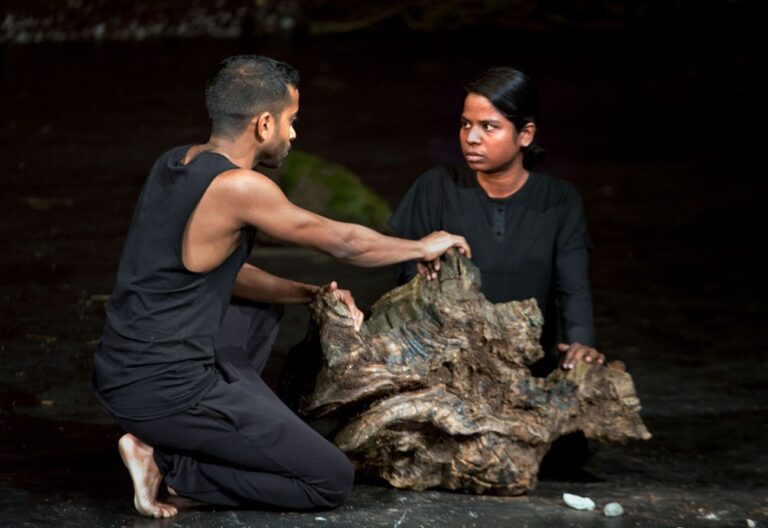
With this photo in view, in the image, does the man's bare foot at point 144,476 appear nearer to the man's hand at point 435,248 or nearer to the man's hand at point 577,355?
the man's hand at point 435,248

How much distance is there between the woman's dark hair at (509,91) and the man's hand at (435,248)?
56 centimetres

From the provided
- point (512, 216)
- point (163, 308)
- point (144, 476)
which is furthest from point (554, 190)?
point (144, 476)

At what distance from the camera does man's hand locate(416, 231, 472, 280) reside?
14.9 ft

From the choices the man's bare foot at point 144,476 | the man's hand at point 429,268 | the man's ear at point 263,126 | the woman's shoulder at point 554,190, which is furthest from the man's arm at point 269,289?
the woman's shoulder at point 554,190

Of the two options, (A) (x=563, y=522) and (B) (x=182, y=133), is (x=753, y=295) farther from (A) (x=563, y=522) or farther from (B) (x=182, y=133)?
(B) (x=182, y=133)

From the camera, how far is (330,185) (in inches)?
328

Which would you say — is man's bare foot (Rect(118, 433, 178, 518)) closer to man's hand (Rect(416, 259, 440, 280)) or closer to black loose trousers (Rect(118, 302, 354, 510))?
black loose trousers (Rect(118, 302, 354, 510))

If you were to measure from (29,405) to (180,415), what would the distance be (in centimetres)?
137

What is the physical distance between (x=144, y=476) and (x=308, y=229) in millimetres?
859

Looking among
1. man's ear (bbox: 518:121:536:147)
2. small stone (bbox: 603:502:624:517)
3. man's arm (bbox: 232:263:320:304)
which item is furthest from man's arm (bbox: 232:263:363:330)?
small stone (bbox: 603:502:624:517)

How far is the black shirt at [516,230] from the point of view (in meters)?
5.07

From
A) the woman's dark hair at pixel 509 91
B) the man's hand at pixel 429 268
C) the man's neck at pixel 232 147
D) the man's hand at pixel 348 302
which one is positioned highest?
the woman's dark hair at pixel 509 91

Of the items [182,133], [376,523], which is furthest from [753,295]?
[182,133]

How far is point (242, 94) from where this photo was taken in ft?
13.8
